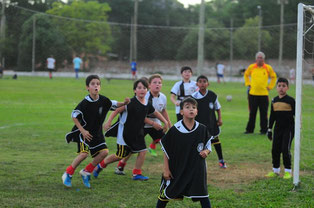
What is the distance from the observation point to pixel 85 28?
3756 cm

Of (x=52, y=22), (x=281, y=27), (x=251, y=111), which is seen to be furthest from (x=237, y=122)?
(x=281, y=27)

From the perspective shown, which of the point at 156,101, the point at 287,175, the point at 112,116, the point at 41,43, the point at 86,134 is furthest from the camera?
the point at 41,43

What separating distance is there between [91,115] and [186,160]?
2242 mm

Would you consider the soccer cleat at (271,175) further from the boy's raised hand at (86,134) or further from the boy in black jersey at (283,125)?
the boy's raised hand at (86,134)

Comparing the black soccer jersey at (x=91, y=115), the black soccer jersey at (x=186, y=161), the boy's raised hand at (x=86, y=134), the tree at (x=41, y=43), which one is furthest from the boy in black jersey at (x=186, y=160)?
the tree at (x=41, y=43)

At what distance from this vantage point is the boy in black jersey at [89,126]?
696 centimetres

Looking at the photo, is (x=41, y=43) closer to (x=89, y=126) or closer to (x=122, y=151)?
(x=122, y=151)

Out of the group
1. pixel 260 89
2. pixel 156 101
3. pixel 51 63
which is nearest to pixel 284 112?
pixel 156 101

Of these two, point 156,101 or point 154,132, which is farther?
point 154,132

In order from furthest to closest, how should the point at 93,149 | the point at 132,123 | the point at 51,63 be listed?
1. the point at 51,63
2. the point at 132,123
3. the point at 93,149

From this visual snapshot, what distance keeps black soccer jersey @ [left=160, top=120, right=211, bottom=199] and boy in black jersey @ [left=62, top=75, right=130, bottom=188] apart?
6.28ft

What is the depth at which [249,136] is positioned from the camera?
509 inches

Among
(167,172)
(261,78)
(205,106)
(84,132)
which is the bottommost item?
(167,172)

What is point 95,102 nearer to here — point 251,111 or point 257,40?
point 251,111
